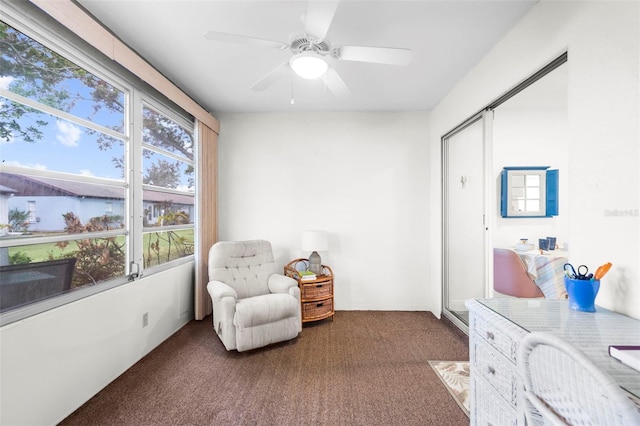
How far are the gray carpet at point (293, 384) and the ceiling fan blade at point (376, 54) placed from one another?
2.17 metres

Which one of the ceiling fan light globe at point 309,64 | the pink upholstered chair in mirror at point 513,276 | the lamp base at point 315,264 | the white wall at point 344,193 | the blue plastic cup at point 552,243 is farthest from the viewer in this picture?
the white wall at point 344,193

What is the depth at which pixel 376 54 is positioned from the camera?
1.60m

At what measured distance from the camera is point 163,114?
9.07 feet

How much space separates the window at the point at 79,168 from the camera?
1.48 meters

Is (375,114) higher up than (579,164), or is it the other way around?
(375,114)

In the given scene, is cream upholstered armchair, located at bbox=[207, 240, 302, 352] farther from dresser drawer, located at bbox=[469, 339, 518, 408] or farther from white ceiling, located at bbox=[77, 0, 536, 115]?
white ceiling, located at bbox=[77, 0, 536, 115]

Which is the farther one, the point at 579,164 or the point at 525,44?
the point at 525,44

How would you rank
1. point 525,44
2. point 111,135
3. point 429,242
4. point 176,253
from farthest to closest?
point 429,242
point 176,253
point 111,135
point 525,44

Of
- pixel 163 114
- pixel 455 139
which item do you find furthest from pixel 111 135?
pixel 455 139

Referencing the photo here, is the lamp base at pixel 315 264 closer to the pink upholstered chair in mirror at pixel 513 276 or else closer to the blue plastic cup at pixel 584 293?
the pink upholstered chair in mirror at pixel 513 276

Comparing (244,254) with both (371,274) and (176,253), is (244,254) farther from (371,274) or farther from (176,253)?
(371,274)

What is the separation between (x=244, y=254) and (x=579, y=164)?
2.82m

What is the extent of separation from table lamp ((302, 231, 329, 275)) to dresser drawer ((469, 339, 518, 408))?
194 centimetres

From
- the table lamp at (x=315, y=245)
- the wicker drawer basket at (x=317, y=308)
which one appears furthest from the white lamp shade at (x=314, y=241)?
the wicker drawer basket at (x=317, y=308)
